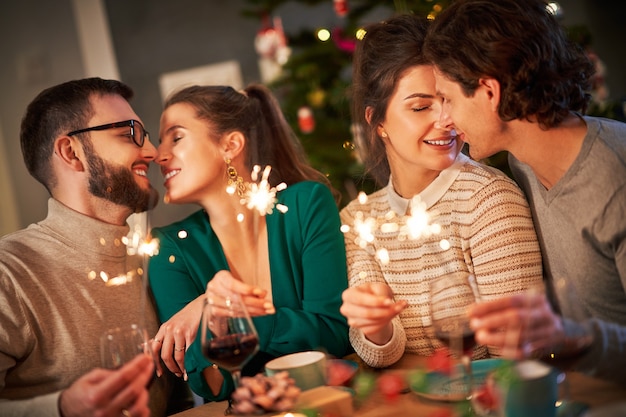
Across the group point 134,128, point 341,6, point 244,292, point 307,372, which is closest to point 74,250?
point 134,128

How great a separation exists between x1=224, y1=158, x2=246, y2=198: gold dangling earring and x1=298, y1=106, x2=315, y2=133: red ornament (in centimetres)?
146

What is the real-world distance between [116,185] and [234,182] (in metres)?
0.31

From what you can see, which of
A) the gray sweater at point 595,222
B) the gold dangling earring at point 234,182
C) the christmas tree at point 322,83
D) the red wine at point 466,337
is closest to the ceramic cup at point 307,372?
the red wine at point 466,337

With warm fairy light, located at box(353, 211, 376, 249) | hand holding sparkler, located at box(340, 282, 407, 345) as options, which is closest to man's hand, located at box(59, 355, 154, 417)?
hand holding sparkler, located at box(340, 282, 407, 345)


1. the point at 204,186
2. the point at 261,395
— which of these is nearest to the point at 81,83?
the point at 204,186

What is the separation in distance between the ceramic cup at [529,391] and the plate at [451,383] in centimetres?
18

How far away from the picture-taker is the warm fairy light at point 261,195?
185 cm

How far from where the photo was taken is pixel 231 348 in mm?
1213

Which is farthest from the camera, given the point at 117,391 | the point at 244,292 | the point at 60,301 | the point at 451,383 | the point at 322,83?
the point at 322,83

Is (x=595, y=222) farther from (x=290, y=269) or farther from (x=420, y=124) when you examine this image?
(x=290, y=269)

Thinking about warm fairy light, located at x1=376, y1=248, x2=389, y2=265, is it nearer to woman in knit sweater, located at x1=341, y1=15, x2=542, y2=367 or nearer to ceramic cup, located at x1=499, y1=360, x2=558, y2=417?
woman in knit sweater, located at x1=341, y1=15, x2=542, y2=367

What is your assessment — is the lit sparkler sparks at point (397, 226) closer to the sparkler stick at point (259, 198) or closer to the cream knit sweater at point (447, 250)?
the cream knit sweater at point (447, 250)

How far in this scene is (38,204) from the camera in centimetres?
346

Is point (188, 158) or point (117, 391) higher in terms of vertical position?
point (188, 158)
